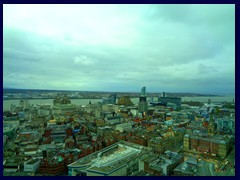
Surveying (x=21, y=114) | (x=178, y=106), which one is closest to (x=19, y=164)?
(x=21, y=114)

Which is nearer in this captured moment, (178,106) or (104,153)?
(104,153)

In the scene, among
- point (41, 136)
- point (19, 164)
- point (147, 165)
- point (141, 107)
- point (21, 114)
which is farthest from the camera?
point (141, 107)

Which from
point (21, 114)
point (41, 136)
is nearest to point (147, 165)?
point (41, 136)

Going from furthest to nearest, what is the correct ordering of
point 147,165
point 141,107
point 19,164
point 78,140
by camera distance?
point 141,107
point 78,140
point 19,164
point 147,165
